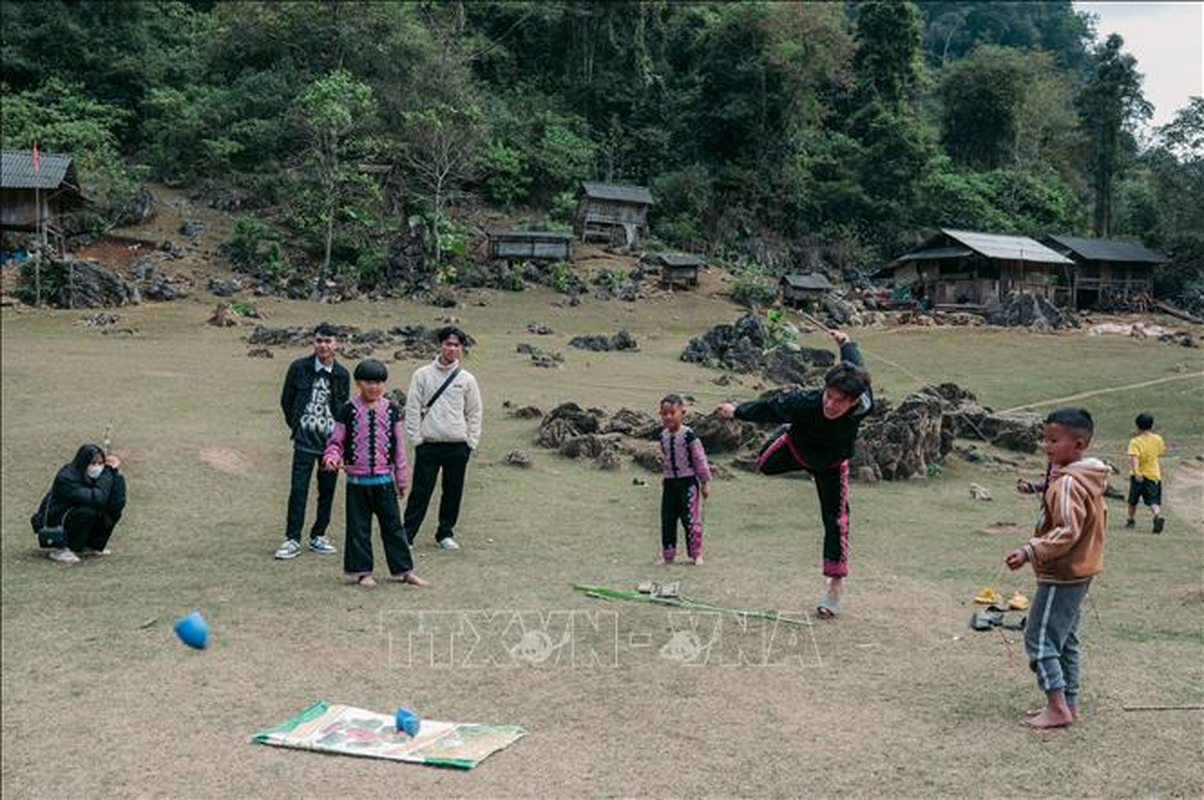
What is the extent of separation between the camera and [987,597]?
25.1ft

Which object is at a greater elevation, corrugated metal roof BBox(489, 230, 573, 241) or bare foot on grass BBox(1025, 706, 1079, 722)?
corrugated metal roof BBox(489, 230, 573, 241)

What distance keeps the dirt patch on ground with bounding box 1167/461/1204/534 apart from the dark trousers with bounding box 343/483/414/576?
9396mm

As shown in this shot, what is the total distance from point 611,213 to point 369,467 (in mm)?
39952

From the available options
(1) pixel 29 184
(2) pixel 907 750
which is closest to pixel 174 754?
(2) pixel 907 750

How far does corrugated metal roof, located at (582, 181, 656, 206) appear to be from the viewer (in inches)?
1801

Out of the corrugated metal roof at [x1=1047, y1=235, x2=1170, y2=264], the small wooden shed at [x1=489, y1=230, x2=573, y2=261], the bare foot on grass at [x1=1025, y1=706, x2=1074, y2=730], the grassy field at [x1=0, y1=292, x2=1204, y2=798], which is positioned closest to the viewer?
the grassy field at [x1=0, y1=292, x2=1204, y2=798]

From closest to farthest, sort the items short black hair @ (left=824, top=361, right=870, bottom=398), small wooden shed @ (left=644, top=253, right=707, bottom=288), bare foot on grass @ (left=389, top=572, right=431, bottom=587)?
1. short black hair @ (left=824, top=361, right=870, bottom=398)
2. bare foot on grass @ (left=389, top=572, right=431, bottom=587)
3. small wooden shed @ (left=644, top=253, right=707, bottom=288)

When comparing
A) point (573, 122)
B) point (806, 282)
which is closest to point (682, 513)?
point (806, 282)

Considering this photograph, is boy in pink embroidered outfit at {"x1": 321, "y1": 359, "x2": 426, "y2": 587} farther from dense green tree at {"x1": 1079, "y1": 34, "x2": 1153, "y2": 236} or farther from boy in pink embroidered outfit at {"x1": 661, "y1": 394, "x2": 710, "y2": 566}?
dense green tree at {"x1": 1079, "y1": 34, "x2": 1153, "y2": 236}

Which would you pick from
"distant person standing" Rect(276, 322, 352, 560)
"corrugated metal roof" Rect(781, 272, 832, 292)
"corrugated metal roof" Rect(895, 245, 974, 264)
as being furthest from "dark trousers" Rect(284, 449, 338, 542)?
"corrugated metal roof" Rect(895, 245, 974, 264)

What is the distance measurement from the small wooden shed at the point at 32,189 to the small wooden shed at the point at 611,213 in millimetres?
20539

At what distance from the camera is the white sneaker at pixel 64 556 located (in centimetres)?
836

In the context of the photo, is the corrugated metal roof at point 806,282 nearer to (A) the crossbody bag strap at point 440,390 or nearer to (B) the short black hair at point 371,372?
(A) the crossbody bag strap at point 440,390

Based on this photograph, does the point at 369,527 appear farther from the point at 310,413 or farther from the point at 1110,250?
the point at 1110,250
